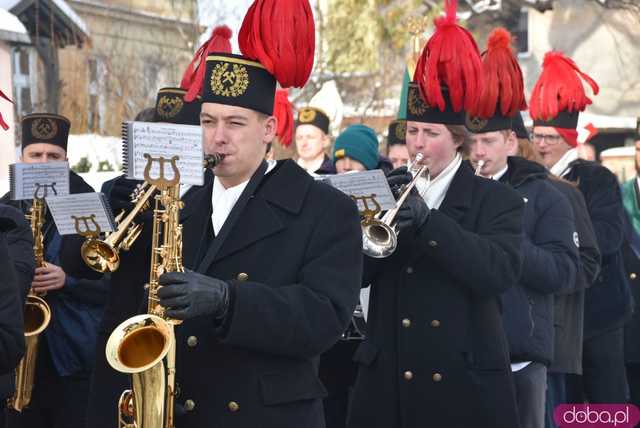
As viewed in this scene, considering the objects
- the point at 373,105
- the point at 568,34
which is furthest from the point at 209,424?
the point at 568,34

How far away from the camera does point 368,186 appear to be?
506 centimetres

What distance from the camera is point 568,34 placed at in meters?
30.0

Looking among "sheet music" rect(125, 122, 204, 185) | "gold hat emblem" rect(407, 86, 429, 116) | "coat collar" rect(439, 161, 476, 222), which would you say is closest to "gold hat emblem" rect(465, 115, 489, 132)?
"gold hat emblem" rect(407, 86, 429, 116)

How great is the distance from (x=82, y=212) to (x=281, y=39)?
1210 millimetres

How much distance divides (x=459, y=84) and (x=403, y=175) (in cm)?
93

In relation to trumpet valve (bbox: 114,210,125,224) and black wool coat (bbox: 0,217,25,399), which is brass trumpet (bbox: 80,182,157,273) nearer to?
trumpet valve (bbox: 114,210,125,224)

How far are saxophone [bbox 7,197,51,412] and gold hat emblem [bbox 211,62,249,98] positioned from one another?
195cm

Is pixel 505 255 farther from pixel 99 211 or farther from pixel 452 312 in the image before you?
pixel 99 211

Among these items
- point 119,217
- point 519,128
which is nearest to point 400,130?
point 519,128

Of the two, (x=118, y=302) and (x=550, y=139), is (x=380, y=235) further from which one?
(x=550, y=139)

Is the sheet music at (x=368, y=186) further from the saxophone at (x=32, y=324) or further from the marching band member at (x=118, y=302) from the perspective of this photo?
the saxophone at (x=32, y=324)

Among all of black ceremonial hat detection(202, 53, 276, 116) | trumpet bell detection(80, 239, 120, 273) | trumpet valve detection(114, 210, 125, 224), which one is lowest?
trumpet bell detection(80, 239, 120, 273)

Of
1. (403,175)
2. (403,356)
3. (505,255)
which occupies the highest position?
(403,175)

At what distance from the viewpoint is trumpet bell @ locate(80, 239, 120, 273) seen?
467cm
